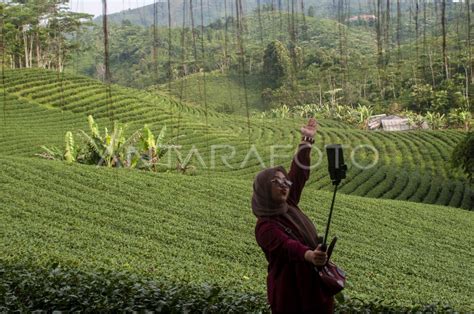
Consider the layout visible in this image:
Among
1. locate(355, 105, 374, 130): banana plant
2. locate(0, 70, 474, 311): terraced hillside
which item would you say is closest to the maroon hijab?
locate(0, 70, 474, 311): terraced hillside

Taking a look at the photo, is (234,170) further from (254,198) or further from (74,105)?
(254,198)

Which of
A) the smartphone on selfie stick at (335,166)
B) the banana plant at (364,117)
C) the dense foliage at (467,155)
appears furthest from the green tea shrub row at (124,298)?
the banana plant at (364,117)

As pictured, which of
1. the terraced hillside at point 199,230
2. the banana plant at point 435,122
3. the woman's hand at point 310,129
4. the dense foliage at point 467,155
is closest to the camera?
the woman's hand at point 310,129

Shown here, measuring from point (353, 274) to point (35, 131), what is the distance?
61.7 feet

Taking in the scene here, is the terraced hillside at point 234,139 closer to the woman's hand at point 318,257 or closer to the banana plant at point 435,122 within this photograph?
Result: the banana plant at point 435,122

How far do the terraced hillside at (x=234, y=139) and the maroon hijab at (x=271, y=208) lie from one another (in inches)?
671

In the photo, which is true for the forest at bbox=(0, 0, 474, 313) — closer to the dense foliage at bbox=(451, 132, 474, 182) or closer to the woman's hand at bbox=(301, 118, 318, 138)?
the dense foliage at bbox=(451, 132, 474, 182)

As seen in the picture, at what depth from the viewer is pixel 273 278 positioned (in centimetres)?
258

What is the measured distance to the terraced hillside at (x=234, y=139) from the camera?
21266 millimetres

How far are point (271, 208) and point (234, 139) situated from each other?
80.3ft

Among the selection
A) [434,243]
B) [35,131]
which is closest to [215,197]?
[434,243]

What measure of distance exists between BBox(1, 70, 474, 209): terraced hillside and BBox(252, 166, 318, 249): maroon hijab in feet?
56.0

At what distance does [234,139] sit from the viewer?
27.0 meters

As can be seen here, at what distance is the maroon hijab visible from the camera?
252cm
